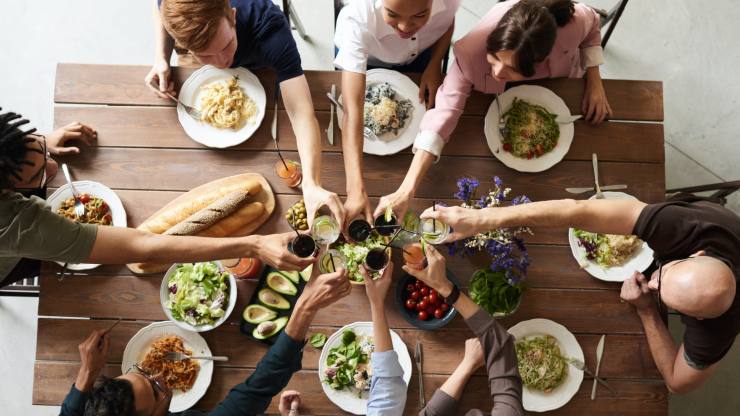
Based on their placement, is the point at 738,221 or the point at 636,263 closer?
the point at 738,221

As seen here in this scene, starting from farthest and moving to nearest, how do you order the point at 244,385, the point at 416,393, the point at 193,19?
the point at 416,393
the point at 244,385
the point at 193,19

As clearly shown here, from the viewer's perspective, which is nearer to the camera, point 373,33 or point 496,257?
point 496,257

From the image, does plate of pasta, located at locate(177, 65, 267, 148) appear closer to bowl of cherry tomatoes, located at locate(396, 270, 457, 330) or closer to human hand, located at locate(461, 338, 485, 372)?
bowl of cherry tomatoes, located at locate(396, 270, 457, 330)

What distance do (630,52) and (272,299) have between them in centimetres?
305

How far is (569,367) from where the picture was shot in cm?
225

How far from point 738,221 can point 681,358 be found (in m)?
0.62

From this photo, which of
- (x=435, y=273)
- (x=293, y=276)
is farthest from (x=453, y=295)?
(x=293, y=276)

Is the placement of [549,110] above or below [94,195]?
above

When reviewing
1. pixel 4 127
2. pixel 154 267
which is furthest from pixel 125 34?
pixel 154 267

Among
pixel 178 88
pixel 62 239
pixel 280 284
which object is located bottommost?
pixel 280 284

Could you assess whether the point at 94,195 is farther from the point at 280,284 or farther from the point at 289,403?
the point at 289,403

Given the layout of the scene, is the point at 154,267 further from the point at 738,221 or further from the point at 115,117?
the point at 738,221

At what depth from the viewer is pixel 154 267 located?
2.29 metres

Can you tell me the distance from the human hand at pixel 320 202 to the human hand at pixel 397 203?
0.16 m
